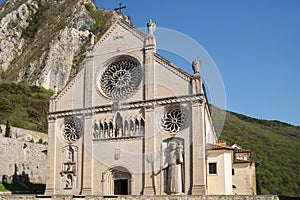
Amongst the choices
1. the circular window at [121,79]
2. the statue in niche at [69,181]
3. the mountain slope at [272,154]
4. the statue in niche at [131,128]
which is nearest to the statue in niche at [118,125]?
the statue in niche at [131,128]

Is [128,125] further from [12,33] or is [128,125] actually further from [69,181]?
[12,33]

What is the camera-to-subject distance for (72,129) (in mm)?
37094

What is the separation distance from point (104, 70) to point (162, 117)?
809 cm

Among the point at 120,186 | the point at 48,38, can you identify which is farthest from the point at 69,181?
the point at 48,38

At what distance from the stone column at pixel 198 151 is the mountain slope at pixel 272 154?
41072mm

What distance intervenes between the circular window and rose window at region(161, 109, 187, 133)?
166 inches

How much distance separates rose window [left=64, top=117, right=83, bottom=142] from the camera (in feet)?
120

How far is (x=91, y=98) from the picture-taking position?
36562 mm

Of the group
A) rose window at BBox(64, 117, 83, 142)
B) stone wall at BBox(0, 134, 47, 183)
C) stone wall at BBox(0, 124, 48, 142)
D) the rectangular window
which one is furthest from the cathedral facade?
stone wall at BBox(0, 124, 48, 142)

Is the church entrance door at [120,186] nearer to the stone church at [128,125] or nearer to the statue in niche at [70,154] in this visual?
the stone church at [128,125]

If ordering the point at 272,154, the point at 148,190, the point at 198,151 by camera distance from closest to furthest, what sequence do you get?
the point at 198,151 < the point at 148,190 < the point at 272,154

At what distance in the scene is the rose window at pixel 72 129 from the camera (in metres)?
36.7

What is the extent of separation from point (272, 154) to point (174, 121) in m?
56.4

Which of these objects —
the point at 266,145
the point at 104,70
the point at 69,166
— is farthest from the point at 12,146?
the point at 266,145
